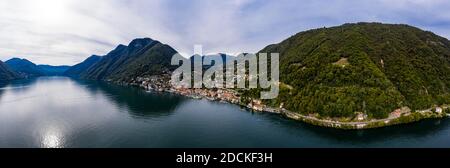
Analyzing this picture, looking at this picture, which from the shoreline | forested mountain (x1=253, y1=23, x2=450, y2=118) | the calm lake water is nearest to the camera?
the calm lake water

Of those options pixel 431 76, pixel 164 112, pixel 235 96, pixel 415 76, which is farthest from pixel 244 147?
pixel 431 76

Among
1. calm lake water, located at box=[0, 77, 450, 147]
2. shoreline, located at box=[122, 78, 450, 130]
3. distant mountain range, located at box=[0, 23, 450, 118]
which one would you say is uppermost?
distant mountain range, located at box=[0, 23, 450, 118]

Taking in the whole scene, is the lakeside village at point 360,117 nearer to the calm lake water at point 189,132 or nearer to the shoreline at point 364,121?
the shoreline at point 364,121

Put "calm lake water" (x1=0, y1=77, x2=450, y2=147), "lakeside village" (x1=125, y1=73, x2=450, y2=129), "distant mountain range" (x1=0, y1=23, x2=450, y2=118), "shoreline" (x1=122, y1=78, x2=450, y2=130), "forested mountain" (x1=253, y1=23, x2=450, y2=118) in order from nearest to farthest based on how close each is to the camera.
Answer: "calm lake water" (x1=0, y1=77, x2=450, y2=147) < "shoreline" (x1=122, y1=78, x2=450, y2=130) < "lakeside village" (x1=125, y1=73, x2=450, y2=129) < "distant mountain range" (x1=0, y1=23, x2=450, y2=118) < "forested mountain" (x1=253, y1=23, x2=450, y2=118)

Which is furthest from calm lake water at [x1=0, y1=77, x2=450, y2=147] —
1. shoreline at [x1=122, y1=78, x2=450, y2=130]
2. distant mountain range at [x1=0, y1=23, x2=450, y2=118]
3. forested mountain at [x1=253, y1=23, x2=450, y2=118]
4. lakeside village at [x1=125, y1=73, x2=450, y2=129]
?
distant mountain range at [x1=0, y1=23, x2=450, y2=118]

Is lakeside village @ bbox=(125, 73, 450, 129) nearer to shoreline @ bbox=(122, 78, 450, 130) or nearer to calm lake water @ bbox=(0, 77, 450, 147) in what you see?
shoreline @ bbox=(122, 78, 450, 130)

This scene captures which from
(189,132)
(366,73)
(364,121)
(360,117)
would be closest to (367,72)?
(366,73)

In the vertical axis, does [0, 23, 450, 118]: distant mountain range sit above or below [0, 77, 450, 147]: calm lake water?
above

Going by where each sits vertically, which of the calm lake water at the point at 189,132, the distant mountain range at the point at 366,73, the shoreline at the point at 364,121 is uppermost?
the distant mountain range at the point at 366,73

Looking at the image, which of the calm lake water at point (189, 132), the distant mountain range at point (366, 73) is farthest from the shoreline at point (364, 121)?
the calm lake water at point (189, 132)
